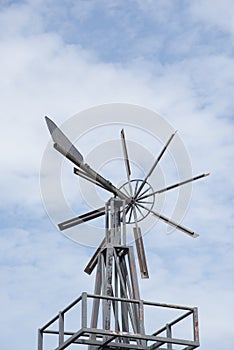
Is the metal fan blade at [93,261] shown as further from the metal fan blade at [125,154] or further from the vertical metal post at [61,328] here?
the vertical metal post at [61,328]

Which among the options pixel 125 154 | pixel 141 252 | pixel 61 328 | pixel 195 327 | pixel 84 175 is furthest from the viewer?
pixel 125 154

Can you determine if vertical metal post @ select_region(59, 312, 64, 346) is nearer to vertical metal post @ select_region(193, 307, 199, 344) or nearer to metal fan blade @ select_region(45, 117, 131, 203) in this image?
vertical metal post @ select_region(193, 307, 199, 344)

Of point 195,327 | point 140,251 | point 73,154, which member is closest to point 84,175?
point 73,154

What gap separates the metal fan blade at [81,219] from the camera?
25000 millimetres

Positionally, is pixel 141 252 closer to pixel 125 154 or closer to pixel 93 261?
pixel 93 261

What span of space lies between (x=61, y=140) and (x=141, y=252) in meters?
3.31

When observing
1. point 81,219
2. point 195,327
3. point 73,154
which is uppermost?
point 73,154

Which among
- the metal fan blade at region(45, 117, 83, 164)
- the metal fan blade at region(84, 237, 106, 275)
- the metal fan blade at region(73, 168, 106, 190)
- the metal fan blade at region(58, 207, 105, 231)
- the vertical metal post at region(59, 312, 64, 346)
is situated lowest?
the vertical metal post at region(59, 312, 64, 346)

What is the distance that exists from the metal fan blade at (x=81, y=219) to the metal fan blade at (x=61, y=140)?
4.27ft

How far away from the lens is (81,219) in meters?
25.1

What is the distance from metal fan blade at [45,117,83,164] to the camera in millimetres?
24547

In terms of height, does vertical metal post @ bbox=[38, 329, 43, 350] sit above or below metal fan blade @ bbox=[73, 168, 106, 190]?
below

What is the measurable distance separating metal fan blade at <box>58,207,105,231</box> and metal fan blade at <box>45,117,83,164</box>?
1302 millimetres

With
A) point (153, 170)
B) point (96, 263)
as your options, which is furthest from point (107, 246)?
point (153, 170)
